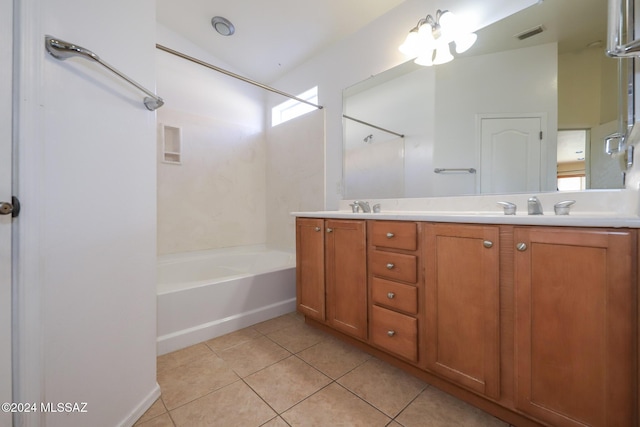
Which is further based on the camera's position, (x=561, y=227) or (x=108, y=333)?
(x=108, y=333)

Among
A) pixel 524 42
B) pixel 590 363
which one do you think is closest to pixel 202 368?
pixel 590 363

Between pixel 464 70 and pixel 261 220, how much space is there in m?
2.51

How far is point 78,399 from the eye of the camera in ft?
2.74

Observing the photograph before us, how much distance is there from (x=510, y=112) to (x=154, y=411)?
2330 millimetres

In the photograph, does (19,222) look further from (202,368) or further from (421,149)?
(421,149)

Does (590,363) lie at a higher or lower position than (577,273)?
lower

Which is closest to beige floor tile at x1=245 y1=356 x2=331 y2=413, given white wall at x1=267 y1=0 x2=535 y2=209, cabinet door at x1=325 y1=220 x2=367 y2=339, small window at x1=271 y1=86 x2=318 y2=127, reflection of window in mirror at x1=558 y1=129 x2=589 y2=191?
cabinet door at x1=325 y1=220 x2=367 y2=339

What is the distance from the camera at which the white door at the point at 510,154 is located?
133 centimetres

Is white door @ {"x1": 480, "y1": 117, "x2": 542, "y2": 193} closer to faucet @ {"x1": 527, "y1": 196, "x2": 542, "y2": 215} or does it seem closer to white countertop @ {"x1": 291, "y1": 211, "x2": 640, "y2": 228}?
faucet @ {"x1": 527, "y1": 196, "x2": 542, "y2": 215}

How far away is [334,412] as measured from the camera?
1.11m

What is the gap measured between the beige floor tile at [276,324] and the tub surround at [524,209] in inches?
34.2

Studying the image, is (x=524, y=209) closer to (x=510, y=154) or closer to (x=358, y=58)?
(x=510, y=154)

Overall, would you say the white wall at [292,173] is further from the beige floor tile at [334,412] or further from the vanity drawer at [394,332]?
the beige floor tile at [334,412]

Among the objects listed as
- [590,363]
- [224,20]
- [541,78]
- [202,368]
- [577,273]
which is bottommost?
[202,368]
